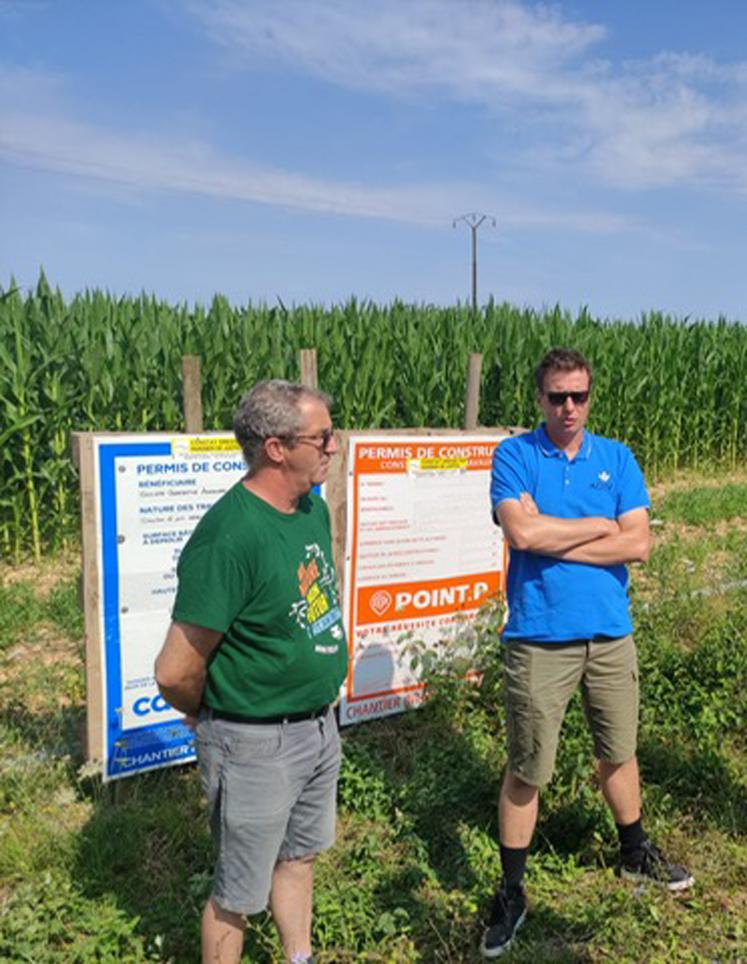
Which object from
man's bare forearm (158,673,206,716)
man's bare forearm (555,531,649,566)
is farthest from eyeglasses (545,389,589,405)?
man's bare forearm (158,673,206,716)

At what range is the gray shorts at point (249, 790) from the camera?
8.79 ft

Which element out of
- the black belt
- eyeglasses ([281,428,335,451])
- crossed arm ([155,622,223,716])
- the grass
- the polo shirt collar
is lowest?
the grass

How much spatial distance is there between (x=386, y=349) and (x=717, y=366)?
819cm

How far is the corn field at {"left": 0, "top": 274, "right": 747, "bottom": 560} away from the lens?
9.14 metres

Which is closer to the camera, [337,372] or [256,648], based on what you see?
[256,648]

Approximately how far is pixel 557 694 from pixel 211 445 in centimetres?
223

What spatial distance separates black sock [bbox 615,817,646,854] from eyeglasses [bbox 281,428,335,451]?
2.29 metres

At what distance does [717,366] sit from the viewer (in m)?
17.2

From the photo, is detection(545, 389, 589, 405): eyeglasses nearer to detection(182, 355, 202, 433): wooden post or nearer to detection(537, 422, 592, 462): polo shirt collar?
detection(537, 422, 592, 462): polo shirt collar

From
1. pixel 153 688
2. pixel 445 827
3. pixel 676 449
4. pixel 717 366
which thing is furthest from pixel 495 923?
pixel 717 366

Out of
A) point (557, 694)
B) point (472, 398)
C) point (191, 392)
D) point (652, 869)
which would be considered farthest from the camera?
point (472, 398)

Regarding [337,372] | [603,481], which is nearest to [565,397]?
[603,481]

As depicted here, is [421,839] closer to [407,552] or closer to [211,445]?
[407,552]

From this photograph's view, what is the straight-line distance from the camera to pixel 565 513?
3531 millimetres
